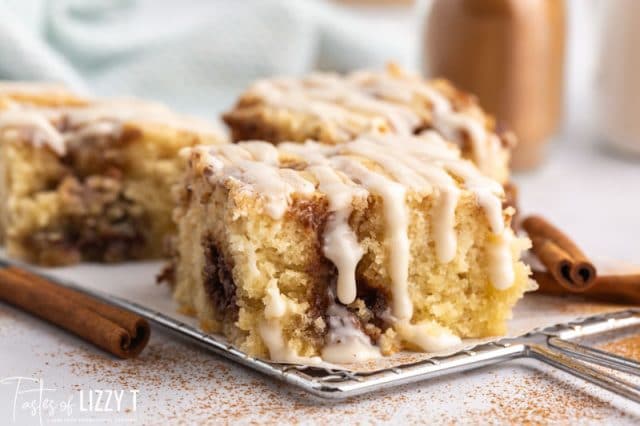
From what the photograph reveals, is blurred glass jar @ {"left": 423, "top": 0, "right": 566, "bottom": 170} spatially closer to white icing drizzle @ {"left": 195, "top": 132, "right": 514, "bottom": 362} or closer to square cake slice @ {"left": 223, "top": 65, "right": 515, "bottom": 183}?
square cake slice @ {"left": 223, "top": 65, "right": 515, "bottom": 183}

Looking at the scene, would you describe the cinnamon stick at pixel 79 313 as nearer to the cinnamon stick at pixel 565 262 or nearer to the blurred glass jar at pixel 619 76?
the cinnamon stick at pixel 565 262

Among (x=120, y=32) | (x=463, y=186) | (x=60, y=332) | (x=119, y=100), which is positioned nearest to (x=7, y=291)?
(x=60, y=332)

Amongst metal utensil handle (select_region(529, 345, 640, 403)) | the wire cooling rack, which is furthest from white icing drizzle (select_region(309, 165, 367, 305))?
metal utensil handle (select_region(529, 345, 640, 403))

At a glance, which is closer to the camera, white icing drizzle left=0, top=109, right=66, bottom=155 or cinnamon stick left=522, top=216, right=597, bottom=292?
cinnamon stick left=522, top=216, right=597, bottom=292

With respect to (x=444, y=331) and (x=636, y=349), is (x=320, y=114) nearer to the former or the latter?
(x=444, y=331)

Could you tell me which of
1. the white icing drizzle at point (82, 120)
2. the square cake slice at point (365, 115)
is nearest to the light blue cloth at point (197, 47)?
the white icing drizzle at point (82, 120)

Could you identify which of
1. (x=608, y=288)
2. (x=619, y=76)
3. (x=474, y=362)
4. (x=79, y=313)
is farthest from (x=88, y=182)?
(x=619, y=76)

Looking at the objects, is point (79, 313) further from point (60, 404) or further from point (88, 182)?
point (88, 182)

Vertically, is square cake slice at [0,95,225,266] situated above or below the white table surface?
above
